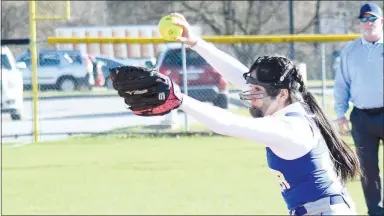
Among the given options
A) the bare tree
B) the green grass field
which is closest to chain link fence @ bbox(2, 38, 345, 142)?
the green grass field

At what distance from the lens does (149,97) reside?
155 inches

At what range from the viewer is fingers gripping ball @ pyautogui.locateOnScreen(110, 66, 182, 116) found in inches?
153

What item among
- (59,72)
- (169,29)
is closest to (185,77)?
(59,72)

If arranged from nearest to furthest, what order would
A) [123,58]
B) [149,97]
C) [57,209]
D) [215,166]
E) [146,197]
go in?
[149,97], [57,209], [146,197], [215,166], [123,58]

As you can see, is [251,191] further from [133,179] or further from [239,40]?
[239,40]

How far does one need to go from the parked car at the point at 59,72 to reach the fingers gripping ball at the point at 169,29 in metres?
12.3

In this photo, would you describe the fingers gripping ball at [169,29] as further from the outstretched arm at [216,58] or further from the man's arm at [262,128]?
the man's arm at [262,128]

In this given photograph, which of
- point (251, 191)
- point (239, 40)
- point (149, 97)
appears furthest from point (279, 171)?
point (239, 40)

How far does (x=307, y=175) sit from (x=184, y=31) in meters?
1.27

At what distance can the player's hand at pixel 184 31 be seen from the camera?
17.0 feet

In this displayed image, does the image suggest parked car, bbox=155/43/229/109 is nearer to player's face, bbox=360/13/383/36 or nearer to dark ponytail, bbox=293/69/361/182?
player's face, bbox=360/13/383/36

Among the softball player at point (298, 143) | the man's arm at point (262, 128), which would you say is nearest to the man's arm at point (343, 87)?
the softball player at point (298, 143)

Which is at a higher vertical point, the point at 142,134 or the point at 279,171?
the point at 279,171

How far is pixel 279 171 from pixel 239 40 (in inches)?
492
